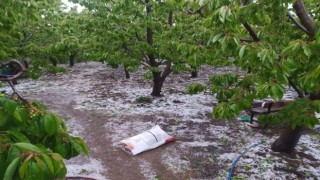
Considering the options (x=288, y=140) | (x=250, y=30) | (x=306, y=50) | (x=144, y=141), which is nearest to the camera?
(x=306, y=50)

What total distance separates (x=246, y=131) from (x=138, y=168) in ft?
14.2

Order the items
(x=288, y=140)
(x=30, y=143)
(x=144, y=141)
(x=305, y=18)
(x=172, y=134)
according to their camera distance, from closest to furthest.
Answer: (x=30, y=143) → (x=305, y=18) → (x=288, y=140) → (x=144, y=141) → (x=172, y=134)

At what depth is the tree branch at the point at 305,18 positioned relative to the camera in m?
3.74

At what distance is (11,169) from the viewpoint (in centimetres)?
123

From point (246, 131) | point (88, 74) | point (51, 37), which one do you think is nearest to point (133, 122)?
point (246, 131)

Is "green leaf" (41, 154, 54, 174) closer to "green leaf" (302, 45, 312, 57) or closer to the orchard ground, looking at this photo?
"green leaf" (302, 45, 312, 57)

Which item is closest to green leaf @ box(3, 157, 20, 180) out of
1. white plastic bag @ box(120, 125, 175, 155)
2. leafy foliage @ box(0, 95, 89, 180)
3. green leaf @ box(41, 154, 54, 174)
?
leafy foliage @ box(0, 95, 89, 180)

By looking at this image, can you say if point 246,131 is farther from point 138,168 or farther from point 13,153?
point 13,153

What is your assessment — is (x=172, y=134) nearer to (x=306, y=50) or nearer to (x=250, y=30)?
(x=250, y=30)

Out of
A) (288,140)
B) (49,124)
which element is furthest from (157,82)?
(49,124)

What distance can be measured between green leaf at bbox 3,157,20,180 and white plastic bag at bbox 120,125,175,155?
6.50 meters

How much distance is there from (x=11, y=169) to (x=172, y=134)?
8.06 m

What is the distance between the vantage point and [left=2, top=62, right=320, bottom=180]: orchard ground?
6.78 m

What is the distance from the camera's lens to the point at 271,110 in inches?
397
